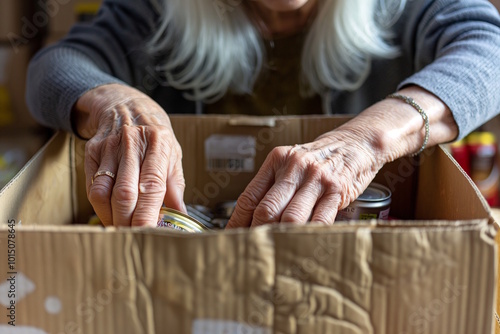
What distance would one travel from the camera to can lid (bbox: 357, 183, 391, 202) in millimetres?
759

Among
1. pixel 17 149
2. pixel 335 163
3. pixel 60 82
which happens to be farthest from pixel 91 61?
pixel 17 149

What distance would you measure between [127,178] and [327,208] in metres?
0.24

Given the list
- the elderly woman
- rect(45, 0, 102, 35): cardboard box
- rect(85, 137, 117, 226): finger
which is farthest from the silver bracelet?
rect(45, 0, 102, 35): cardboard box

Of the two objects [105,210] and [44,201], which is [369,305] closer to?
[105,210]

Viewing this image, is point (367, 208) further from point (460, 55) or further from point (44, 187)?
point (44, 187)

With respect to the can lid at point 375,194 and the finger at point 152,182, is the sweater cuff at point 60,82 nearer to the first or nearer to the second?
the finger at point 152,182

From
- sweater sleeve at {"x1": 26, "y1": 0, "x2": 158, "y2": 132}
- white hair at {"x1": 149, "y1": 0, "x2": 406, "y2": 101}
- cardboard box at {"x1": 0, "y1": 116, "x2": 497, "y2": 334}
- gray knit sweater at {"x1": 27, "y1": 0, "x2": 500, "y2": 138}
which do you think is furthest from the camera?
white hair at {"x1": 149, "y1": 0, "x2": 406, "y2": 101}

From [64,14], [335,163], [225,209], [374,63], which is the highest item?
[64,14]

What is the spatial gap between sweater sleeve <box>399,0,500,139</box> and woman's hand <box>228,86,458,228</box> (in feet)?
0.08

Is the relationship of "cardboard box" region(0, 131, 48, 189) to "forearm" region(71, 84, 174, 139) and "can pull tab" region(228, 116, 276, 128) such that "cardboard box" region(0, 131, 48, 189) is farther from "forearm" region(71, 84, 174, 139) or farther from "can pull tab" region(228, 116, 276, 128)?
"can pull tab" region(228, 116, 276, 128)

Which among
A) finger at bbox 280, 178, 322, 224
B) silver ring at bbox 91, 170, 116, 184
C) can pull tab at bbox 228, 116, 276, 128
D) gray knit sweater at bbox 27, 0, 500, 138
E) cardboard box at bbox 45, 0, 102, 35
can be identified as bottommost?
finger at bbox 280, 178, 322, 224

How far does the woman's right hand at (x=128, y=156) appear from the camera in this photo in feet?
2.10

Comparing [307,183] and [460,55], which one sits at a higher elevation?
[460,55]

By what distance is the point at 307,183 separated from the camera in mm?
646
